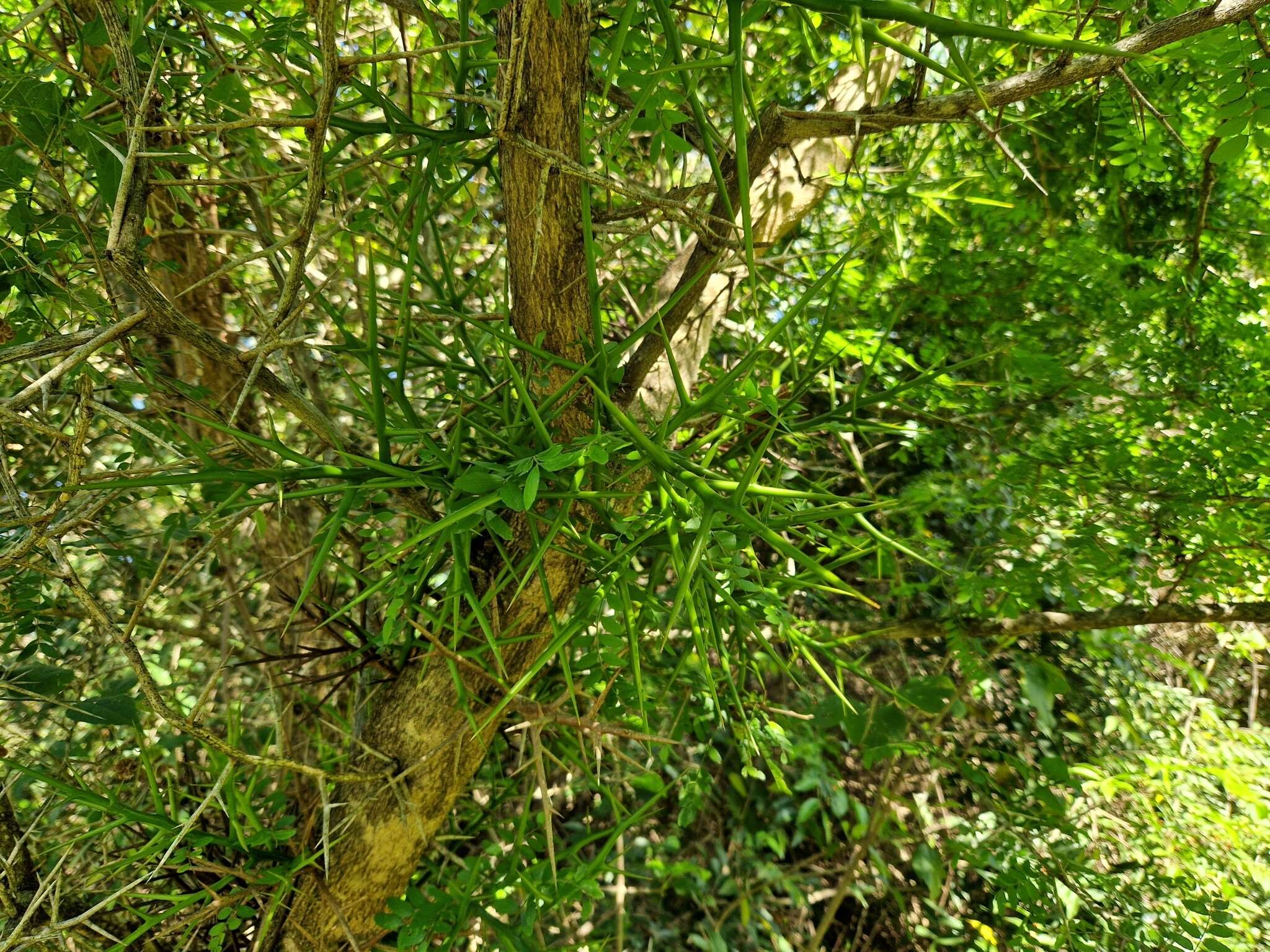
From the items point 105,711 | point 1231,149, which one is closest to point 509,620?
point 105,711

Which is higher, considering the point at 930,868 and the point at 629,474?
the point at 629,474

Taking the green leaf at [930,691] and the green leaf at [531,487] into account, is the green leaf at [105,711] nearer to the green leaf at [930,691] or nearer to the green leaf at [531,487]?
the green leaf at [531,487]

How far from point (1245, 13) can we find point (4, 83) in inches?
31.2

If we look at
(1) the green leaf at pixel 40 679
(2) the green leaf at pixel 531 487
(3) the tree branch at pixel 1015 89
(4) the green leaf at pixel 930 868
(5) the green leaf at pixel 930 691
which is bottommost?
(1) the green leaf at pixel 40 679

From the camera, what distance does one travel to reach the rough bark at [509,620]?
47cm

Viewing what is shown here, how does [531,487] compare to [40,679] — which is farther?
[40,679]

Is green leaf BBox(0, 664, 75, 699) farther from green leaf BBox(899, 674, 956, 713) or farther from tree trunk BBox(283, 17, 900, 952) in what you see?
green leaf BBox(899, 674, 956, 713)

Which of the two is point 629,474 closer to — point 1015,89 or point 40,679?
point 1015,89

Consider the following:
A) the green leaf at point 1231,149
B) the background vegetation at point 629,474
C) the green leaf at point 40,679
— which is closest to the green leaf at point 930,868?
the background vegetation at point 629,474

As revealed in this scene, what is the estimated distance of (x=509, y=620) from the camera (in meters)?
0.59

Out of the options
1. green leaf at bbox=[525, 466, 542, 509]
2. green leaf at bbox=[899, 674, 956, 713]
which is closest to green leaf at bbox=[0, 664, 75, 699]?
green leaf at bbox=[525, 466, 542, 509]

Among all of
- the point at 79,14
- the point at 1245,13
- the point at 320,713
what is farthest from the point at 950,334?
the point at 79,14

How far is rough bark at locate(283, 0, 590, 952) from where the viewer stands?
47cm

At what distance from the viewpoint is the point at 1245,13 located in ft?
1.32
